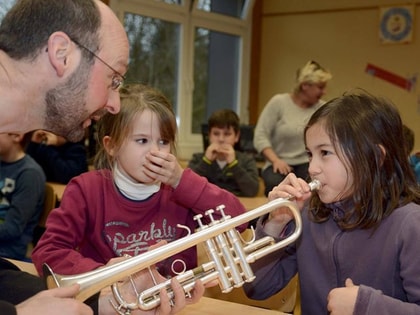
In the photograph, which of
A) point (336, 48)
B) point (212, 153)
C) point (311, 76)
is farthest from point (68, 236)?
point (336, 48)

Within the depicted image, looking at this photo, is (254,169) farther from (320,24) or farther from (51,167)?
(320,24)

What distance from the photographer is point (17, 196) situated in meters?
2.94

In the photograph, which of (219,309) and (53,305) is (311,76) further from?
(53,305)

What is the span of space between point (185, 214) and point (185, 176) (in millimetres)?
163

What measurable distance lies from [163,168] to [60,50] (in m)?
0.57

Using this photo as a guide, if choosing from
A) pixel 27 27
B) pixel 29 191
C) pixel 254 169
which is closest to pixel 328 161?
pixel 27 27

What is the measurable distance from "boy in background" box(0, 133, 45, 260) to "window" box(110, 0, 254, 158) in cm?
221

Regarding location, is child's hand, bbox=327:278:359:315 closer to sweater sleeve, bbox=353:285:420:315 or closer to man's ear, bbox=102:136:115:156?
sweater sleeve, bbox=353:285:420:315

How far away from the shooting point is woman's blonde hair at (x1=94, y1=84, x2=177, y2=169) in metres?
1.75

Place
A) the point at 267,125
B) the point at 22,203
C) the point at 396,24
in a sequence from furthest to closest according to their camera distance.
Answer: the point at 396,24 < the point at 267,125 < the point at 22,203

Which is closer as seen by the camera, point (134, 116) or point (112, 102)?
point (112, 102)

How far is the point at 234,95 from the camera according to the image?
661 centimetres

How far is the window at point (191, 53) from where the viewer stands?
17.6 ft

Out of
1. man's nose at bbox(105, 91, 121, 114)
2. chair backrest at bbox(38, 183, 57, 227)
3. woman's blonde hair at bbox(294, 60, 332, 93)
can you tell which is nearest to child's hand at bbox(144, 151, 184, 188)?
man's nose at bbox(105, 91, 121, 114)
